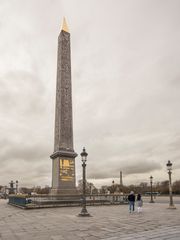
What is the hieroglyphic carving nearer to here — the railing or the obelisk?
the obelisk

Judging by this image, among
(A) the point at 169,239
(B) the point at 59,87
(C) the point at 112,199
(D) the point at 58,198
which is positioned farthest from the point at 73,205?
(A) the point at 169,239

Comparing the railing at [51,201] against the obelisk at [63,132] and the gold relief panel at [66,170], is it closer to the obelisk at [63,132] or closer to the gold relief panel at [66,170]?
the obelisk at [63,132]

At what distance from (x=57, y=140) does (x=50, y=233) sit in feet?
71.2

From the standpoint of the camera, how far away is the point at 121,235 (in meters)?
10.3

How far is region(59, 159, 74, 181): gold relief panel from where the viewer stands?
30.3 metres

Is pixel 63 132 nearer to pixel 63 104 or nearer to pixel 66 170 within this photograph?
pixel 63 104

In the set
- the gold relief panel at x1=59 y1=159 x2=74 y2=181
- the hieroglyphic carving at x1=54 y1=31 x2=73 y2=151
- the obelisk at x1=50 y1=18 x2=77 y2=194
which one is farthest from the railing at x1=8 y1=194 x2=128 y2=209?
the hieroglyphic carving at x1=54 y1=31 x2=73 y2=151

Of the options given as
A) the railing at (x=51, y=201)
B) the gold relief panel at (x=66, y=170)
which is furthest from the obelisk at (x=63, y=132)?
the railing at (x=51, y=201)

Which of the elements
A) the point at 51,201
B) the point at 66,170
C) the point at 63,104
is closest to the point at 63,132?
the point at 63,104

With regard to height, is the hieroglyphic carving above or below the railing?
above

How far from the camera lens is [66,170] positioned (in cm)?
3073

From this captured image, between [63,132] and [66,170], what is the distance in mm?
4406

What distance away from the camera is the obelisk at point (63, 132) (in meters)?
30.4

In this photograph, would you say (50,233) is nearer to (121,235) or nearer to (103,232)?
(103,232)
